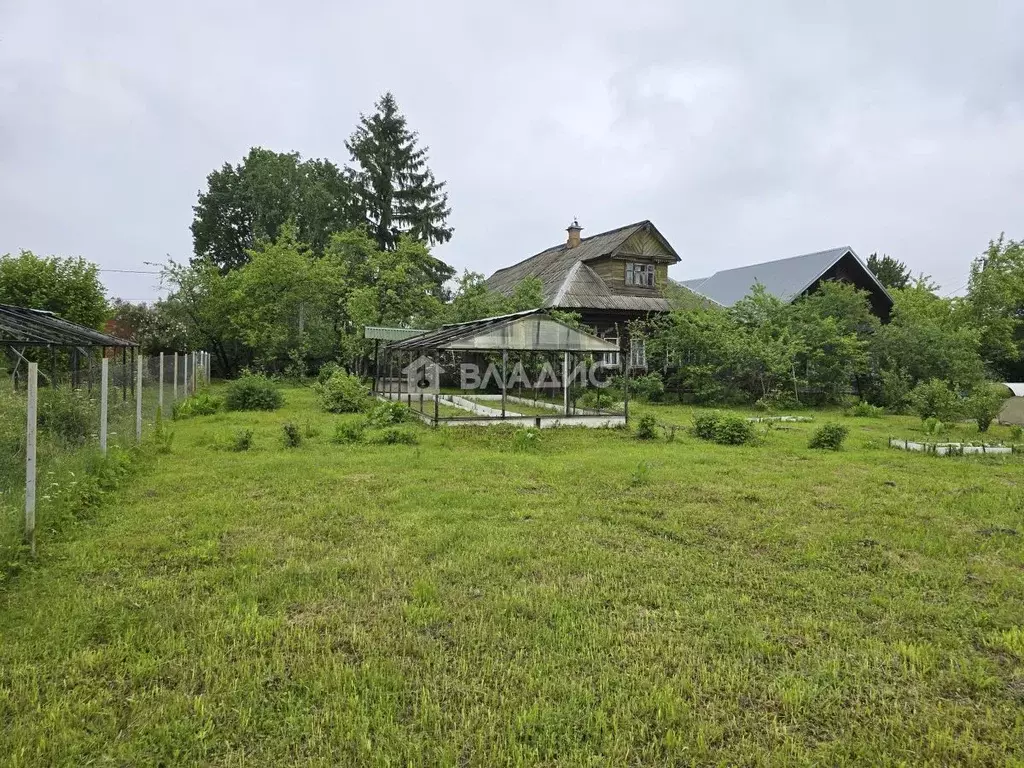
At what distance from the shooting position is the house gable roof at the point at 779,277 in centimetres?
2612

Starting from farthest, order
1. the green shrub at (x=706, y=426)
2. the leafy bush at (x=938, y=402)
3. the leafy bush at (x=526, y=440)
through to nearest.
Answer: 1. the leafy bush at (x=938, y=402)
2. the green shrub at (x=706, y=426)
3. the leafy bush at (x=526, y=440)

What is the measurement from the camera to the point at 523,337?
13.1m

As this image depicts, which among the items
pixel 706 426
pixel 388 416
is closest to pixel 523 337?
pixel 388 416

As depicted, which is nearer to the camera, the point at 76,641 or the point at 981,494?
the point at 76,641

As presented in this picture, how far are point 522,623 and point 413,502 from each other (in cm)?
300

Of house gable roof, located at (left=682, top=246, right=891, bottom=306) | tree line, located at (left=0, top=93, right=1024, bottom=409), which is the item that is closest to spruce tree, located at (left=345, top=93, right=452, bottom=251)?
tree line, located at (left=0, top=93, right=1024, bottom=409)

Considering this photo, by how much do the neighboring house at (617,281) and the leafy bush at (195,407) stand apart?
12.3m

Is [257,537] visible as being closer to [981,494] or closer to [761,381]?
[981,494]

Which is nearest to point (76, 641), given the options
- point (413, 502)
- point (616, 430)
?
point (413, 502)

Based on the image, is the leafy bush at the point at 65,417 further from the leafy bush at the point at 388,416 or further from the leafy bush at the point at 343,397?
the leafy bush at the point at 343,397

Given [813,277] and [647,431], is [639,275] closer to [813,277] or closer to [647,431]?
[813,277]

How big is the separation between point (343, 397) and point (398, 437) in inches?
230

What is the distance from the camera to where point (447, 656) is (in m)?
3.12

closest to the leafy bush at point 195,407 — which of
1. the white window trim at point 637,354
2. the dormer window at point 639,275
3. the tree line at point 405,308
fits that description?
the tree line at point 405,308
